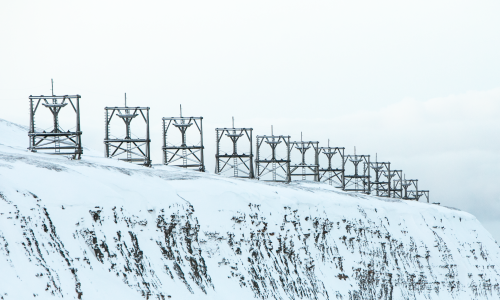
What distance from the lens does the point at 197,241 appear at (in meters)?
31.8

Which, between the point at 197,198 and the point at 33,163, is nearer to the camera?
the point at 33,163

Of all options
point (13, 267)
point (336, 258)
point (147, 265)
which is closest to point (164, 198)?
point (147, 265)

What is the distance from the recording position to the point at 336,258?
40.9 m

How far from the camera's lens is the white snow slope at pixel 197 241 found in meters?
24.4

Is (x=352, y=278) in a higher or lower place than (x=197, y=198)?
lower

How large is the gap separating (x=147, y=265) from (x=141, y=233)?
2023 millimetres

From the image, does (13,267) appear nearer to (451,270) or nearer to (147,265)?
(147,265)

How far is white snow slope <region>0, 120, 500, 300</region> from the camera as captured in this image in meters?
24.4

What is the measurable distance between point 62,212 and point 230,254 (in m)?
10.1

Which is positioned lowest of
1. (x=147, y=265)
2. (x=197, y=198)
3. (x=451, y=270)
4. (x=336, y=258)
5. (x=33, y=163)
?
(x=451, y=270)

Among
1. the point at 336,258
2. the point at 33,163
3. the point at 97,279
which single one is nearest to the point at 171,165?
the point at 336,258

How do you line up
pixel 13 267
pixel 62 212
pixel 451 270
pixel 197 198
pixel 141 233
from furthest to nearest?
1. pixel 451 270
2. pixel 197 198
3. pixel 141 233
4. pixel 62 212
5. pixel 13 267

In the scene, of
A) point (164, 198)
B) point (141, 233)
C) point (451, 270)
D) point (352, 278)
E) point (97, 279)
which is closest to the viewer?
point (97, 279)

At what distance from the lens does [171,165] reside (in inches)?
2136
